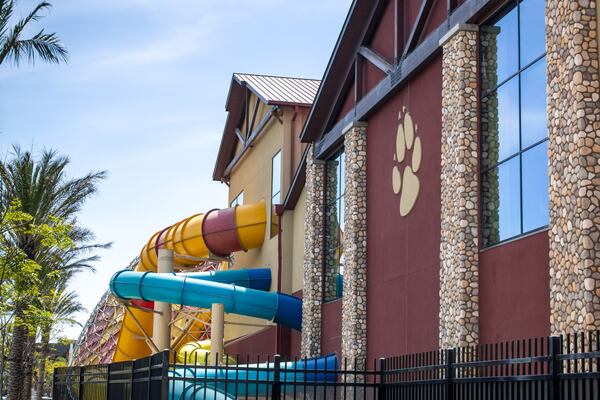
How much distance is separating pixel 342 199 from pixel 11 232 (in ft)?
38.0

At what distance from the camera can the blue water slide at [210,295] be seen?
3553 centimetres

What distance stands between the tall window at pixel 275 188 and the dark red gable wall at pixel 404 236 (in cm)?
1143

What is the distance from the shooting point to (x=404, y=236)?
1011 inches

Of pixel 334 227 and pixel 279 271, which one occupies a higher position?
pixel 334 227

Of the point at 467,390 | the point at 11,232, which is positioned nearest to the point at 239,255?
the point at 11,232

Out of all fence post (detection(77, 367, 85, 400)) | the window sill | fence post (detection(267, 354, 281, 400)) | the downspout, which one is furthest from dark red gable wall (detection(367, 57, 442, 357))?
the downspout

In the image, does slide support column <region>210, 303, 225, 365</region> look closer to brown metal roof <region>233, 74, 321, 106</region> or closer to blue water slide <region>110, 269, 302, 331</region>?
blue water slide <region>110, 269, 302, 331</region>

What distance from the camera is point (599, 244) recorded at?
16.0 meters

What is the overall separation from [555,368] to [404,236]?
561 inches

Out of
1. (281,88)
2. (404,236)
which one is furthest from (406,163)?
(281,88)

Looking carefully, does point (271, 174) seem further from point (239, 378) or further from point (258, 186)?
point (239, 378)

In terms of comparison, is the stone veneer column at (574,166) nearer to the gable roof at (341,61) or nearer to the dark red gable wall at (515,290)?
the dark red gable wall at (515,290)

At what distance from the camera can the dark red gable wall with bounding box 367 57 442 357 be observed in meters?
23.7

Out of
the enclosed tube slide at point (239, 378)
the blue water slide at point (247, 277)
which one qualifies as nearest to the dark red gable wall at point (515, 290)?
the enclosed tube slide at point (239, 378)
